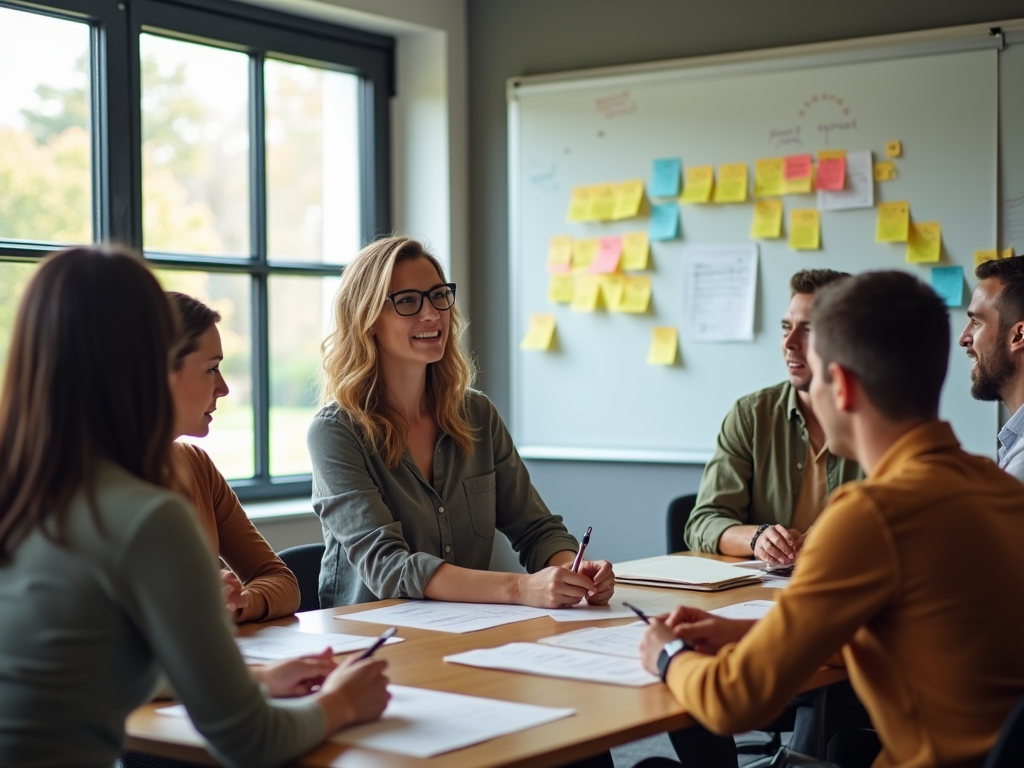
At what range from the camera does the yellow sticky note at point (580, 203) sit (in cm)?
454

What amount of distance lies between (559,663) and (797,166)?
8.95 ft

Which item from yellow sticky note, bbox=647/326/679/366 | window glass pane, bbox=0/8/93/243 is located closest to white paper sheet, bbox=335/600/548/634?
window glass pane, bbox=0/8/93/243

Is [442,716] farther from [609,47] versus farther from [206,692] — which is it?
[609,47]

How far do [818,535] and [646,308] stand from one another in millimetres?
2965

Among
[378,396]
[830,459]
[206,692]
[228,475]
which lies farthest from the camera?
[228,475]

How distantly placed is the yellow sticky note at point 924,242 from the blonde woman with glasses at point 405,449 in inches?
69.1

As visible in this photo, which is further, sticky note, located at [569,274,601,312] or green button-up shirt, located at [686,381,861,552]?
sticky note, located at [569,274,601,312]

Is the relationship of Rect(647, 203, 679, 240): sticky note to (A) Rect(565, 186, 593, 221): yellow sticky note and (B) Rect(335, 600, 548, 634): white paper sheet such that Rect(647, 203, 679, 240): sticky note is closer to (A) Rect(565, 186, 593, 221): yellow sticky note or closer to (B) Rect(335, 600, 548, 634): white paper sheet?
(A) Rect(565, 186, 593, 221): yellow sticky note

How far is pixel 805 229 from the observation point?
4.12m

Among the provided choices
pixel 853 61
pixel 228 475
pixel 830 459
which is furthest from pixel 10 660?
pixel 853 61

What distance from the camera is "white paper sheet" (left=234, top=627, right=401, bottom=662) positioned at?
1.89 metres

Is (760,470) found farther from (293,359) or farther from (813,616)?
(293,359)

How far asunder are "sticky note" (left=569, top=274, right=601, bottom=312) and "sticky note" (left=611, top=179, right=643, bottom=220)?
245mm

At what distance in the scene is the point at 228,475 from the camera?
437 centimetres
